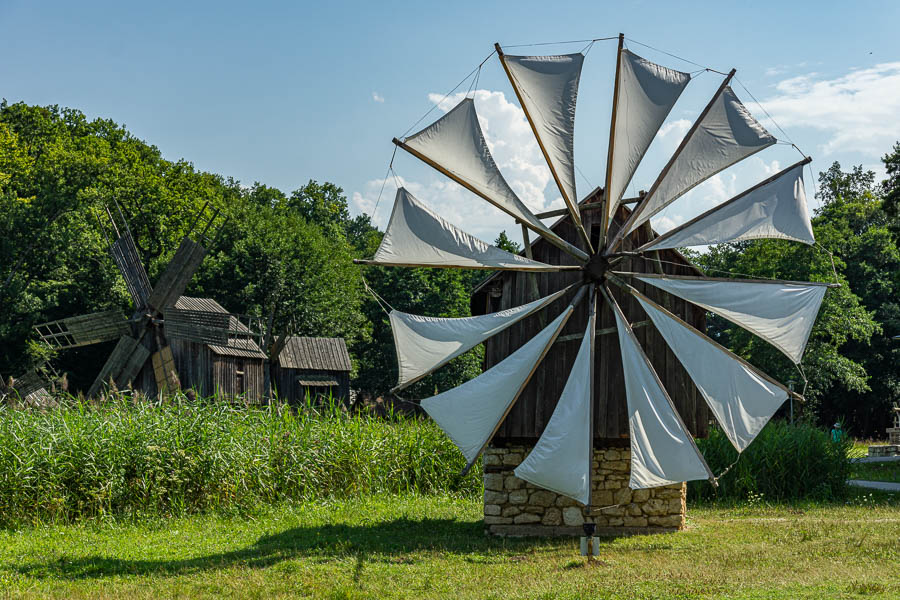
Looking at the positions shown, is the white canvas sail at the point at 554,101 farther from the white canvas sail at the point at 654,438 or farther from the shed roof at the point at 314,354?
the shed roof at the point at 314,354

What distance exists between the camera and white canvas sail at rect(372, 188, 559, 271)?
11461 millimetres

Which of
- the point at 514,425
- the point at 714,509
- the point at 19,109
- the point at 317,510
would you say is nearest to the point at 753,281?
the point at 514,425

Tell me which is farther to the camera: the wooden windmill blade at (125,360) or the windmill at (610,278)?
the wooden windmill blade at (125,360)

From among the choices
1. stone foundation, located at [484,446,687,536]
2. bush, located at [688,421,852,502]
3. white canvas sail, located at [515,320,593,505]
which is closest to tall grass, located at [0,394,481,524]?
stone foundation, located at [484,446,687,536]

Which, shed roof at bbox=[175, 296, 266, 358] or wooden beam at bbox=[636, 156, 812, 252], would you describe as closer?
wooden beam at bbox=[636, 156, 812, 252]

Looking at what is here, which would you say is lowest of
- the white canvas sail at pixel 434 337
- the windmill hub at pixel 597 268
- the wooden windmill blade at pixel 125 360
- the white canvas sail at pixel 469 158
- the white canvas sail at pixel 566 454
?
the white canvas sail at pixel 566 454

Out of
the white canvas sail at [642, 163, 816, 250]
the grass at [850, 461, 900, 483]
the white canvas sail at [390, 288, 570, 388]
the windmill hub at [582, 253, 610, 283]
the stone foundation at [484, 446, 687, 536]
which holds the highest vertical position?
the white canvas sail at [642, 163, 816, 250]

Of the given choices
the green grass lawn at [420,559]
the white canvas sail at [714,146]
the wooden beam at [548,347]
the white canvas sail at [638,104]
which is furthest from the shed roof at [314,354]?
the white canvas sail at [714,146]

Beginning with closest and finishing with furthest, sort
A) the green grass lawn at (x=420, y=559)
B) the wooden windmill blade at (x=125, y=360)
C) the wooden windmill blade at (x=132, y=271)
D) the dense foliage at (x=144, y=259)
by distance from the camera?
the green grass lawn at (x=420, y=559), the wooden windmill blade at (x=125, y=360), the wooden windmill blade at (x=132, y=271), the dense foliage at (x=144, y=259)

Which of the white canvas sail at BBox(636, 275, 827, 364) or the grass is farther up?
the white canvas sail at BBox(636, 275, 827, 364)

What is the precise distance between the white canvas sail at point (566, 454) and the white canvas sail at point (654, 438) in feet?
1.88

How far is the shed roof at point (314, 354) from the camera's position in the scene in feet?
117

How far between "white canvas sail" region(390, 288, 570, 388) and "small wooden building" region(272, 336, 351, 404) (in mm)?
24647

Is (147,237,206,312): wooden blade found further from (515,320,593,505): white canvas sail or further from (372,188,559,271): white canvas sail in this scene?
(515,320,593,505): white canvas sail
